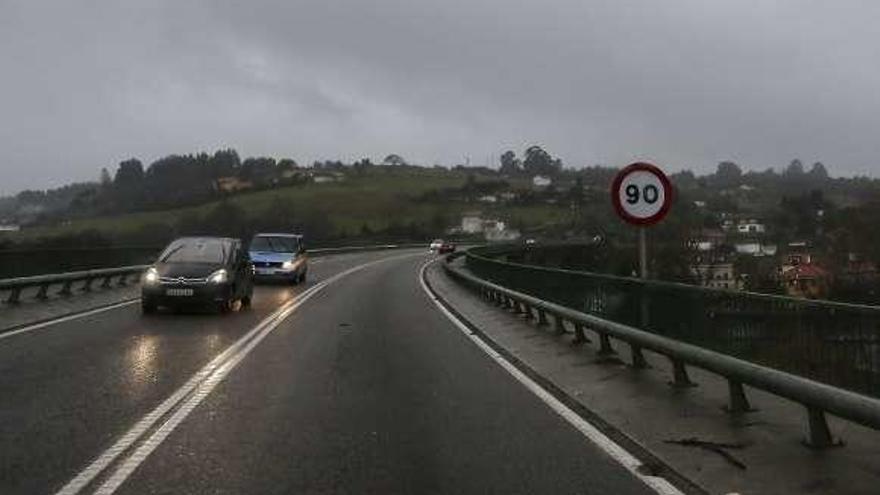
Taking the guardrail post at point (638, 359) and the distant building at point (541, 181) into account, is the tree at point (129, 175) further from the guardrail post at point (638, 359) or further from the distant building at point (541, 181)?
the guardrail post at point (638, 359)

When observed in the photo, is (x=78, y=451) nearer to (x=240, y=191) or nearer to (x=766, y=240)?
(x=766, y=240)

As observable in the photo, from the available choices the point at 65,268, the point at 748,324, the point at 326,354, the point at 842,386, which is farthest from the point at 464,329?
the point at 65,268

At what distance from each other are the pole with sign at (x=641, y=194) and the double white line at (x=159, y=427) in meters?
5.10

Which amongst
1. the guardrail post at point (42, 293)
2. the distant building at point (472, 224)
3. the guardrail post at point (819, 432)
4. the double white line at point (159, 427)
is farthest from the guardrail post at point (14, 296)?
the distant building at point (472, 224)

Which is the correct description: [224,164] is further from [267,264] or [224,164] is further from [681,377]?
[681,377]

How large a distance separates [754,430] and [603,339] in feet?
17.2

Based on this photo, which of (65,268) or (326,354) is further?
(65,268)

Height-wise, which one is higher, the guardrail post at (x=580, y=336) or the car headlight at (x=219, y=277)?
the car headlight at (x=219, y=277)

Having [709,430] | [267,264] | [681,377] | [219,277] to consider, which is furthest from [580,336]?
[267,264]

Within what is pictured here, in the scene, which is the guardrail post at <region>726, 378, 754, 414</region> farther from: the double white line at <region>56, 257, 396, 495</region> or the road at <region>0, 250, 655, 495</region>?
the double white line at <region>56, 257, 396, 495</region>

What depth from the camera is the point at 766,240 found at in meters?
29.0

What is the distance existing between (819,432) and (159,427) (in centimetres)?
519

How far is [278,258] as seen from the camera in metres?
36.3

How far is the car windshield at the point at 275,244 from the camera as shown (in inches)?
1456
